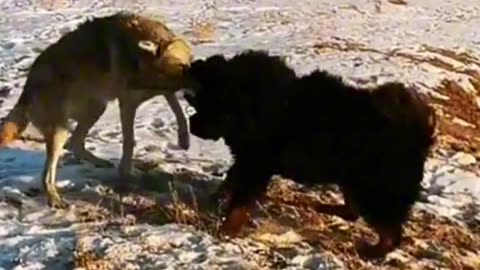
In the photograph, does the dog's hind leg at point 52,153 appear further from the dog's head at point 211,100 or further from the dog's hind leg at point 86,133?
the dog's head at point 211,100

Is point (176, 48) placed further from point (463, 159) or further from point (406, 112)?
point (463, 159)

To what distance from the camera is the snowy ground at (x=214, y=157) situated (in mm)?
6957

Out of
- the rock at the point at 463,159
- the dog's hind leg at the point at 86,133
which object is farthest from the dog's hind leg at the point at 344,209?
the rock at the point at 463,159

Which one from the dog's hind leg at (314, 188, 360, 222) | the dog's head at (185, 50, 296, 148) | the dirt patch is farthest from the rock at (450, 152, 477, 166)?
the dog's head at (185, 50, 296, 148)

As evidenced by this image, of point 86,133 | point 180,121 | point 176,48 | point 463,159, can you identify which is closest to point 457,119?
point 463,159

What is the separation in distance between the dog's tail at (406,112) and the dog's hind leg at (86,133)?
236 centimetres

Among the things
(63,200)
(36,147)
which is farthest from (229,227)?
(36,147)

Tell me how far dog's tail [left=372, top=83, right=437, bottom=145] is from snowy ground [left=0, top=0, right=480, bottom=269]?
2.78 ft

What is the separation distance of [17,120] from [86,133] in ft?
2.30

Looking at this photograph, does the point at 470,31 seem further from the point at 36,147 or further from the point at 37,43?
the point at 36,147

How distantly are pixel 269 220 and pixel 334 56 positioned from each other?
7309 mm

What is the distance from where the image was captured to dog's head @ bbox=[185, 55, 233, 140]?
24.5ft

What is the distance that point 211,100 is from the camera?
24.7 feet

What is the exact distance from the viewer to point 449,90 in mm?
12898
